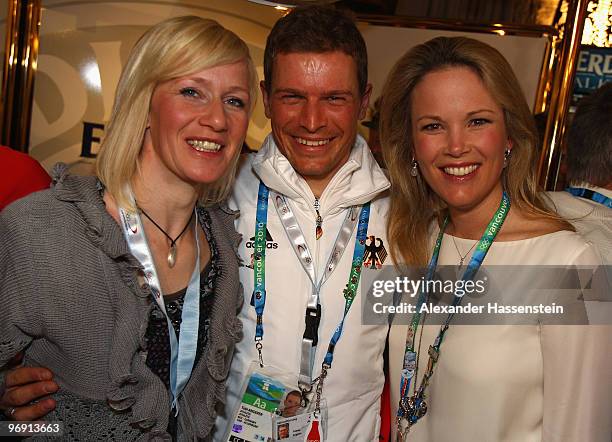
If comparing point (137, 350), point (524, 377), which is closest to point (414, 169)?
point (524, 377)

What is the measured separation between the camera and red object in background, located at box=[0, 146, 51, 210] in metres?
2.15

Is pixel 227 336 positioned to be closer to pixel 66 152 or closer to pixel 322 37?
pixel 322 37

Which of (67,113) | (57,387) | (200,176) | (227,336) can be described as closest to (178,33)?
(200,176)

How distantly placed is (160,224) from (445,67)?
1.08m

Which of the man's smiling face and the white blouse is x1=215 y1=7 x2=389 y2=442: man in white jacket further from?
the white blouse

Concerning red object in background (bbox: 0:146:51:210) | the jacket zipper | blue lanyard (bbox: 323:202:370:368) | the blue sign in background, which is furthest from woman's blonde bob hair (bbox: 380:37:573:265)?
the blue sign in background

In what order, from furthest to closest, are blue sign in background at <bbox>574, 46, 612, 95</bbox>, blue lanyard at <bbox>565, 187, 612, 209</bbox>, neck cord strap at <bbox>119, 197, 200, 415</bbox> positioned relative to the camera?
blue sign in background at <bbox>574, 46, 612, 95</bbox>, blue lanyard at <bbox>565, 187, 612, 209</bbox>, neck cord strap at <bbox>119, 197, 200, 415</bbox>

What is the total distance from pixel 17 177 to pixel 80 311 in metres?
0.65

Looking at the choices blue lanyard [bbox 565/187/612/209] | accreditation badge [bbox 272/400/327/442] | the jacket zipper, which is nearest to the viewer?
accreditation badge [bbox 272/400/327/442]

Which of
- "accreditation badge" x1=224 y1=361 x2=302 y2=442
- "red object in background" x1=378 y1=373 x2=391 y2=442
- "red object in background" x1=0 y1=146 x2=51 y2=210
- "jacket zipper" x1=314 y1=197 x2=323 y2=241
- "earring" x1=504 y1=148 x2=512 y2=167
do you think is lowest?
"red object in background" x1=378 y1=373 x2=391 y2=442

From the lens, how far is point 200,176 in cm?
202

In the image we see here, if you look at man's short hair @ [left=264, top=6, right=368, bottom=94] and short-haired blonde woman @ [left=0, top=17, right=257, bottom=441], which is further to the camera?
man's short hair @ [left=264, top=6, right=368, bottom=94]

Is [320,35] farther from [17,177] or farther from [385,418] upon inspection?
[385,418]

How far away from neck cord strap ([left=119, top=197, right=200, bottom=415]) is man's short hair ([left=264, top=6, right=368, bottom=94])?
3.01 feet
